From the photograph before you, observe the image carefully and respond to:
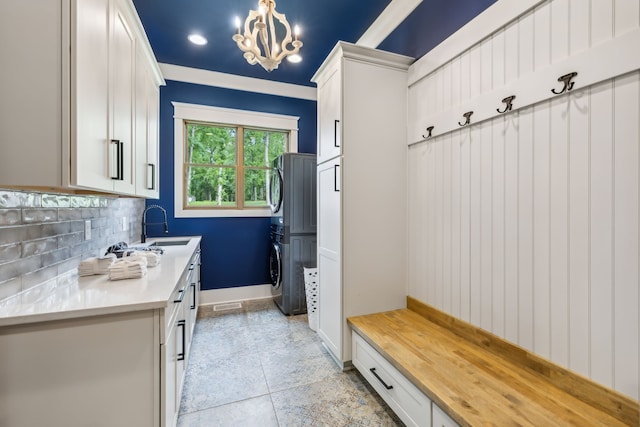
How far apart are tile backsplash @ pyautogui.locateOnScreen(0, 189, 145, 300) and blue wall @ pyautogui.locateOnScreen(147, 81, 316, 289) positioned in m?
1.47

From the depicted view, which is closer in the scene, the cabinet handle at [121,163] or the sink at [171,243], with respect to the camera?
the cabinet handle at [121,163]

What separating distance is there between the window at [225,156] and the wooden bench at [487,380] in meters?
2.69

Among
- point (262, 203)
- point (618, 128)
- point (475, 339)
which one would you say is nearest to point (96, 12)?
point (618, 128)

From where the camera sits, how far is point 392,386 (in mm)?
1657

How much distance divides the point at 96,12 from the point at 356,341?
7.92 feet

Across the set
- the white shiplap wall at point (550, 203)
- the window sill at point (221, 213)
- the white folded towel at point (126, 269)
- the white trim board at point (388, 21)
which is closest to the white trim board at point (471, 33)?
the white shiplap wall at point (550, 203)

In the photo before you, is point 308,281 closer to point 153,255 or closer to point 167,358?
point 153,255

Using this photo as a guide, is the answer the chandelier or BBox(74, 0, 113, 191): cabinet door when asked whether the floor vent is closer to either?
BBox(74, 0, 113, 191): cabinet door

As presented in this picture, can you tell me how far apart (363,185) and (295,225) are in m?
1.34

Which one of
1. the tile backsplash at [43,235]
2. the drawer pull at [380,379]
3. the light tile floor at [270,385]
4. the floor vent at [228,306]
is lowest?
the light tile floor at [270,385]

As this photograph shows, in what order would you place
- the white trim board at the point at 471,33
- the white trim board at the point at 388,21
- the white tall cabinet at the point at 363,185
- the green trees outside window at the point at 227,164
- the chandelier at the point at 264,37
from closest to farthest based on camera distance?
the white trim board at the point at 471,33
the chandelier at the point at 264,37
the white tall cabinet at the point at 363,185
the white trim board at the point at 388,21
the green trees outside window at the point at 227,164

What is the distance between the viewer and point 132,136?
6.12 feet

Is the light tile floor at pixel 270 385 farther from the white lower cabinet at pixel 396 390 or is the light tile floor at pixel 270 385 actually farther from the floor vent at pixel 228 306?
the floor vent at pixel 228 306

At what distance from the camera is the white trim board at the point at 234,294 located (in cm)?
375
